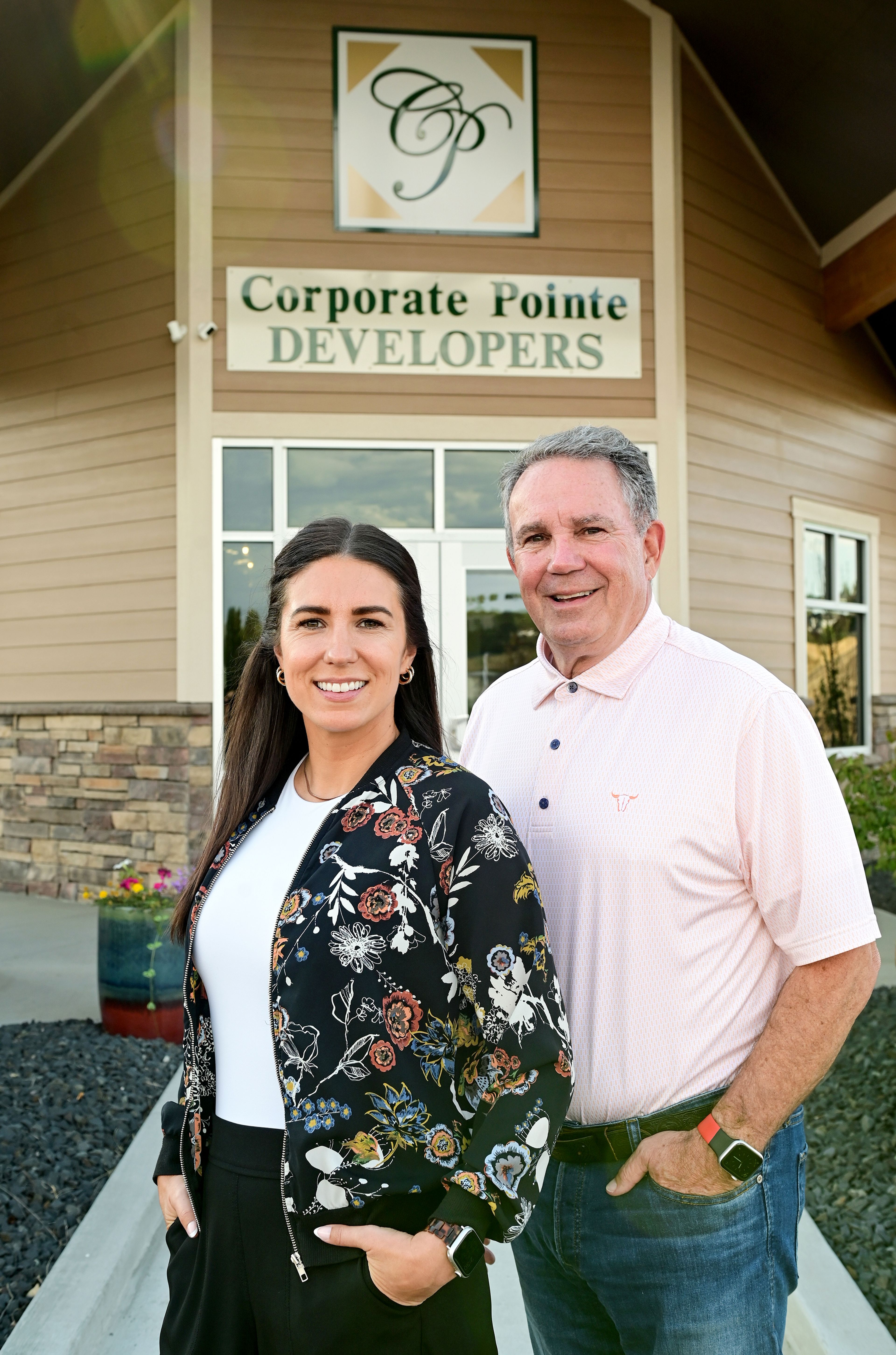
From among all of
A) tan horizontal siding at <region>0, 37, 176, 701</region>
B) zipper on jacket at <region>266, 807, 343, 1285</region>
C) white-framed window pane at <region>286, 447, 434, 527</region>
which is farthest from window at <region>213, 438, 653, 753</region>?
zipper on jacket at <region>266, 807, 343, 1285</region>

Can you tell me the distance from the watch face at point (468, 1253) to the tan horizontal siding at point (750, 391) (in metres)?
6.58

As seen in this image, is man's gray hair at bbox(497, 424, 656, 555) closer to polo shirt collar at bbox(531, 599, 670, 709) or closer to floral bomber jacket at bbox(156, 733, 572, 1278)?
polo shirt collar at bbox(531, 599, 670, 709)

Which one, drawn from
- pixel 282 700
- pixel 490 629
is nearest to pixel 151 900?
pixel 282 700

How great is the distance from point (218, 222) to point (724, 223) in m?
3.81

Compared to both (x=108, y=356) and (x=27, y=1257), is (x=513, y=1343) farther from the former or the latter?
(x=108, y=356)

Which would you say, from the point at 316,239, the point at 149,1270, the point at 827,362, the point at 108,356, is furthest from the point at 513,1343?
the point at 827,362

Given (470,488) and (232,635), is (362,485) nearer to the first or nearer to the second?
(470,488)

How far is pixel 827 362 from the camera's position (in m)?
8.86

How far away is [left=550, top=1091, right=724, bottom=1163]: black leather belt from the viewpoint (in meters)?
1.55

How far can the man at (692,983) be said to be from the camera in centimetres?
151

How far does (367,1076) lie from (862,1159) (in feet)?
8.55

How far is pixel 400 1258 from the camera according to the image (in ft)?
4.40

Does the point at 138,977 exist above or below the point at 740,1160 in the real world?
below

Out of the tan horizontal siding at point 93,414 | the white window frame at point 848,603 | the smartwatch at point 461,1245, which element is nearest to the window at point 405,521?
the tan horizontal siding at point 93,414
